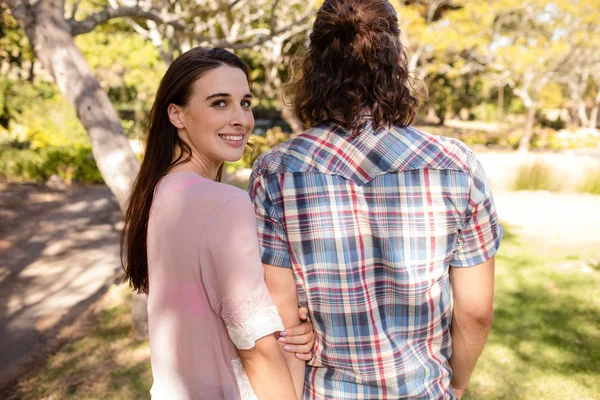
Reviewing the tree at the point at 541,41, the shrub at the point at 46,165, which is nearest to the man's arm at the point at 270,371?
the shrub at the point at 46,165

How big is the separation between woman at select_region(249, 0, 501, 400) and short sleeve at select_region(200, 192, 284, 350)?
71 mm

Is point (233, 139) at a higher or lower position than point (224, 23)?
lower

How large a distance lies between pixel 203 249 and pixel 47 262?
630cm

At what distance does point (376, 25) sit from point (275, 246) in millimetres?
613

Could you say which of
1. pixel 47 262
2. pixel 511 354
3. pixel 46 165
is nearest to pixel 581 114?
pixel 46 165

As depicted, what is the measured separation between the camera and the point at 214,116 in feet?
5.17

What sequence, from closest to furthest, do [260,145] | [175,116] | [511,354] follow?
1. [175,116]
2. [511,354]
3. [260,145]

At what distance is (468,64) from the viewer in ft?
69.1

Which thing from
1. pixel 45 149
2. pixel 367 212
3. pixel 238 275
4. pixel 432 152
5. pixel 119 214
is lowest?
pixel 119 214

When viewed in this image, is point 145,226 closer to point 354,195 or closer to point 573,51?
point 354,195

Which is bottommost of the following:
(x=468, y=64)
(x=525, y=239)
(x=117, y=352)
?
(x=525, y=239)

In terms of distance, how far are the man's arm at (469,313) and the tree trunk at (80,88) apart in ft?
9.59

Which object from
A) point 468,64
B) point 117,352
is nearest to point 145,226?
point 117,352

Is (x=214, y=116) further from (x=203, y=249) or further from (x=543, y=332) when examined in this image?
(x=543, y=332)
